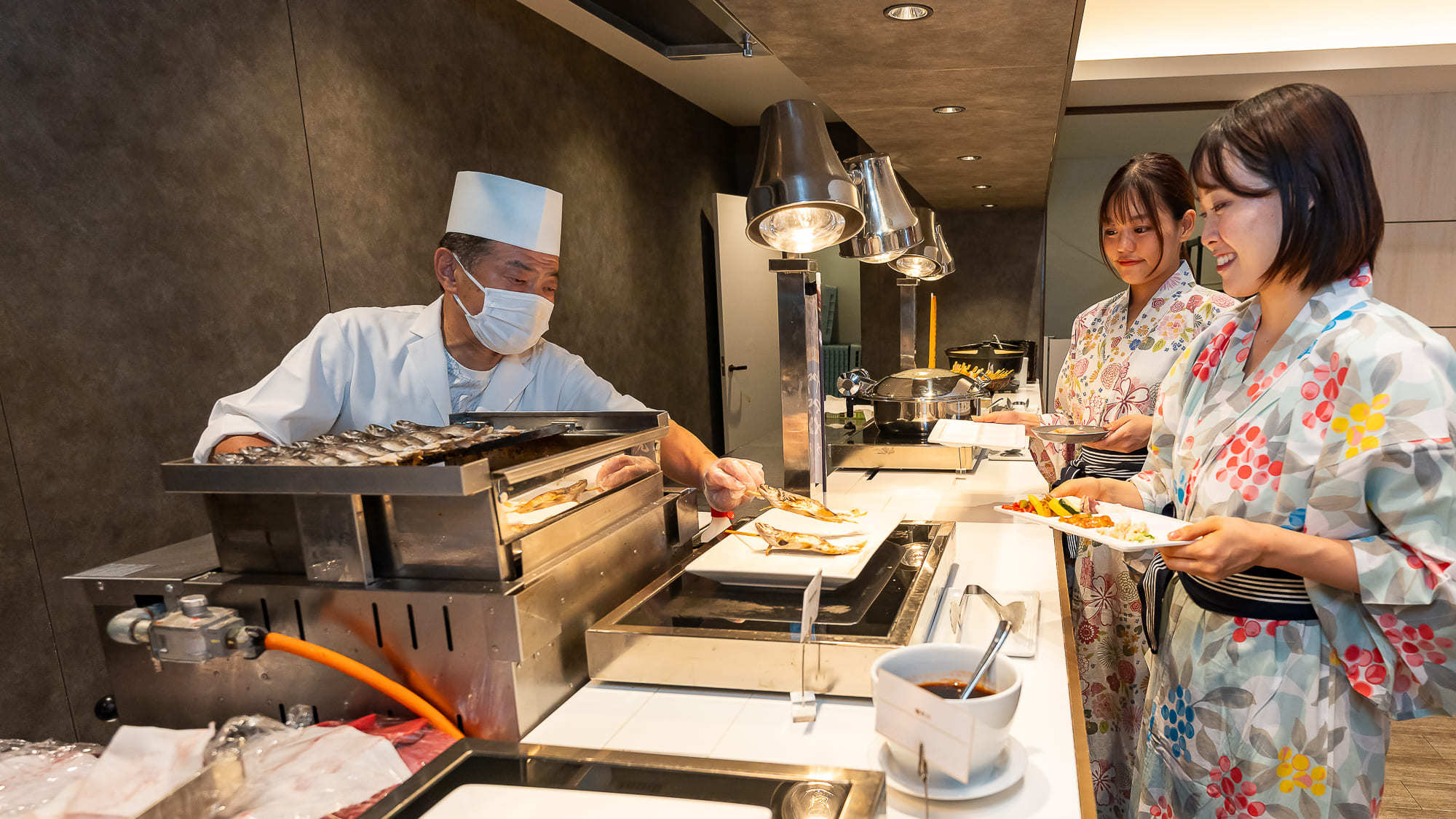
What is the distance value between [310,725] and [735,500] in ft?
2.67

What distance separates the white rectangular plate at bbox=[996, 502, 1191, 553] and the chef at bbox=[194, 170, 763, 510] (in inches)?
26.6

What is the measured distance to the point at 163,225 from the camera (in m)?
2.17

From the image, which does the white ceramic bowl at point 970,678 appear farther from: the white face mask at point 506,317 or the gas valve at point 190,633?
the white face mask at point 506,317

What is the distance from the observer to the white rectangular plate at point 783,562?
122 centimetres

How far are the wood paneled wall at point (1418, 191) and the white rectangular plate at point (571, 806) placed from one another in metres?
5.75

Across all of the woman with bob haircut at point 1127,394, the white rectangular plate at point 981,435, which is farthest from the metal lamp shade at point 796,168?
the woman with bob haircut at point 1127,394

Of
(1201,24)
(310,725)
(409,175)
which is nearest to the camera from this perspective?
(310,725)

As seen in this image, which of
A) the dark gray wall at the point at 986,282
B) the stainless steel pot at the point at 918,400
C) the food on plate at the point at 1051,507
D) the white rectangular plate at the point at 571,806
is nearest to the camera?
the white rectangular plate at the point at 571,806

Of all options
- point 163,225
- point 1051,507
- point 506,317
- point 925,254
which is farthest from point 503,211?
point 925,254

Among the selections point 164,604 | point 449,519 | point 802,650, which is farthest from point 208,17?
point 802,650

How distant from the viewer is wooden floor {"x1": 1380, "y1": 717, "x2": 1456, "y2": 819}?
235 cm

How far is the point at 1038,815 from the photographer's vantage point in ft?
2.63

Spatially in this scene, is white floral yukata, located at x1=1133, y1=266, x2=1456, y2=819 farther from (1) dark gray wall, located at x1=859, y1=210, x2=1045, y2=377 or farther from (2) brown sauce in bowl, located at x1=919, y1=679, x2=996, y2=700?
(1) dark gray wall, located at x1=859, y1=210, x2=1045, y2=377

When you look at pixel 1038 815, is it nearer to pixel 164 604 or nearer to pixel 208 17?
pixel 164 604
